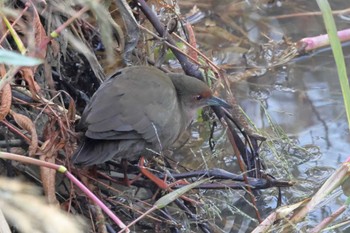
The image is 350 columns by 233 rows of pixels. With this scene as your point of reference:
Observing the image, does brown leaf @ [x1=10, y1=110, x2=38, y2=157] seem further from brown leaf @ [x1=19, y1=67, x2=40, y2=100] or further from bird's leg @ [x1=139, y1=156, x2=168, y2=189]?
bird's leg @ [x1=139, y1=156, x2=168, y2=189]

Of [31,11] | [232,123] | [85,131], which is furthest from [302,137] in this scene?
[31,11]

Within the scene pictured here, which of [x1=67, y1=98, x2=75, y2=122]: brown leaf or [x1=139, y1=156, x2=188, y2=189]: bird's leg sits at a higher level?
[x1=67, y1=98, x2=75, y2=122]: brown leaf

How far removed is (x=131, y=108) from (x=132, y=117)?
40 millimetres

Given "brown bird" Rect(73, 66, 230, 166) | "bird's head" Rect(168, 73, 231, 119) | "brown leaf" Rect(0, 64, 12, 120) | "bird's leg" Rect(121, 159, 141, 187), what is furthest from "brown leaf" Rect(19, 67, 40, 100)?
"bird's head" Rect(168, 73, 231, 119)

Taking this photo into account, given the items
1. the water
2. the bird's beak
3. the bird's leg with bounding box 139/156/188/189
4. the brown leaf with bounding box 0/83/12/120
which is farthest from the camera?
the water

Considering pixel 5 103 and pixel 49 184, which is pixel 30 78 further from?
pixel 49 184

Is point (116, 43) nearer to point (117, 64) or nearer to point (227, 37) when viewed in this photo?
point (117, 64)

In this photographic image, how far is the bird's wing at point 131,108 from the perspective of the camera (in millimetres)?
2671

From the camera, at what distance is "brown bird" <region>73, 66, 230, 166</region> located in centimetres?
266

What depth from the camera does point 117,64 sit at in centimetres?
338

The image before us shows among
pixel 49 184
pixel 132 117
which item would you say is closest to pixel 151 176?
pixel 132 117

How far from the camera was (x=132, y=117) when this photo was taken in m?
2.77

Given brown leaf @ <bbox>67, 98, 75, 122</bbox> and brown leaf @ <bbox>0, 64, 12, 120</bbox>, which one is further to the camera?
brown leaf @ <bbox>67, 98, 75, 122</bbox>

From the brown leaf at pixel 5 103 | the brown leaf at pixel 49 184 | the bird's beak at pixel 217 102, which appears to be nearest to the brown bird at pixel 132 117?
the bird's beak at pixel 217 102
